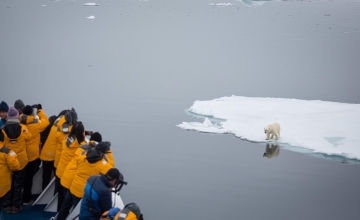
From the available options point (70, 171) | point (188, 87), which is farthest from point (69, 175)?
point (188, 87)

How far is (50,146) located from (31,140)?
0.25m

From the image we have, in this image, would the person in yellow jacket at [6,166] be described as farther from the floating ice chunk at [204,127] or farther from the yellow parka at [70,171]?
the floating ice chunk at [204,127]

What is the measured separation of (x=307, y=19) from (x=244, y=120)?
32826 mm

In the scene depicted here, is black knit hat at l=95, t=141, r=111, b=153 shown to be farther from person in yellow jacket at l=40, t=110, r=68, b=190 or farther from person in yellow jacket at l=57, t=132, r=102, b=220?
person in yellow jacket at l=40, t=110, r=68, b=190

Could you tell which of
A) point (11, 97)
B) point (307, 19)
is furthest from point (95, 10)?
point (11, 97)

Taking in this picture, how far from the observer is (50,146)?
6.02 metres

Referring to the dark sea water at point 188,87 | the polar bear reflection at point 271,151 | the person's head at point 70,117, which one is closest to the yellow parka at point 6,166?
the person's head at point 70,117

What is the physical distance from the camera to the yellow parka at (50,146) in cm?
594

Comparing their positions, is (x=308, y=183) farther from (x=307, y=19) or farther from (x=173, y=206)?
(x=307, y=19)

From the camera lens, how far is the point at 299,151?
9820 mm

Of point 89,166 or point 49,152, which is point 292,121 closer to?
point 49,152

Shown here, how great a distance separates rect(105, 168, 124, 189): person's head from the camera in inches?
172

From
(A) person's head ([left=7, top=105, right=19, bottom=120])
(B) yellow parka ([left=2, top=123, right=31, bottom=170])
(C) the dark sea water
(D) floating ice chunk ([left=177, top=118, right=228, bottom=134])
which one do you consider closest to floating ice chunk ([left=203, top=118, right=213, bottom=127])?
(D) floating ice chunk ([left=177, top=118, right=228, bottom=134])

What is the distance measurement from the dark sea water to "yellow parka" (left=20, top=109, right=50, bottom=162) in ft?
6.39
